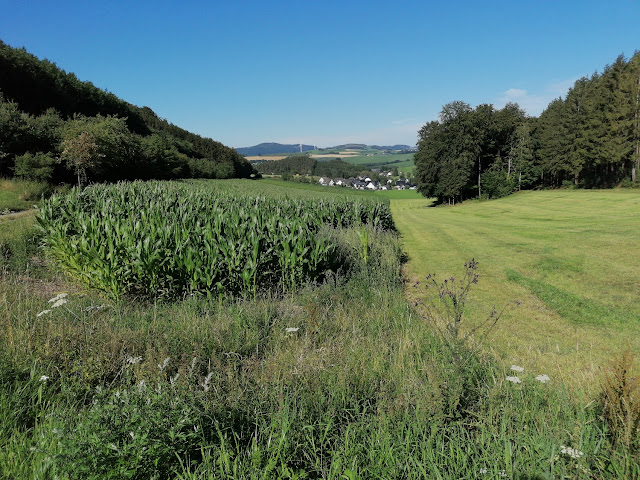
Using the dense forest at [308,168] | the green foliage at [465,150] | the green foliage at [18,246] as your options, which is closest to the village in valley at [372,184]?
the dense forest at [308,168]

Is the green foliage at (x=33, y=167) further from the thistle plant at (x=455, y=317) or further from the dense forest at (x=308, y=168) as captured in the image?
the dense forest at (x=308, y=168)

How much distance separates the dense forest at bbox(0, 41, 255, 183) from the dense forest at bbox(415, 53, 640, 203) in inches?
1436

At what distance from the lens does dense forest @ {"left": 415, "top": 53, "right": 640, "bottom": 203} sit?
38.9m

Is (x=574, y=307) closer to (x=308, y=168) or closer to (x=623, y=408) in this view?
(x=623, y=408)

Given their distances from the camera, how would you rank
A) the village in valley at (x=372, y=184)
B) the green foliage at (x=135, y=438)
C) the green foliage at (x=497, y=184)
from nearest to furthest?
the green foliage at (x=135, y=438) → the green foliage at (x=497, y=184) → the village in valley at (x=372, y=184)

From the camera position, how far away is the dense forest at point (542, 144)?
38.9 meters

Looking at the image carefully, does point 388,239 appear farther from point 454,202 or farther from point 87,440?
point 454,202

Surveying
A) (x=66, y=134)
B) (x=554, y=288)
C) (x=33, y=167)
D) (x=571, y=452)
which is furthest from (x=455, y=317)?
(x=66, y=134)

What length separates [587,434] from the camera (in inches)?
92.2

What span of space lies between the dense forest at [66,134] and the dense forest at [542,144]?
120 ft

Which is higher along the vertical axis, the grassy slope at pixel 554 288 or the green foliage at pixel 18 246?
the green foliage at pixel 18 246

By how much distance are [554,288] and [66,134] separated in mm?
29566

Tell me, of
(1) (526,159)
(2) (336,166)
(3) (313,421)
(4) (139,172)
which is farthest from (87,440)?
(2) (336,166)

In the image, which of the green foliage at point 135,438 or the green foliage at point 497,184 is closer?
the green foliage at point 135,438
